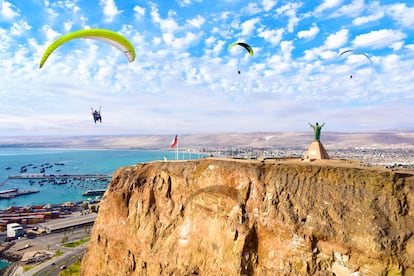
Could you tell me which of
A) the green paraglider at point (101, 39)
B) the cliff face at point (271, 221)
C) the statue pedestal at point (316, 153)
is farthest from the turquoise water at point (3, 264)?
the statue pedestal at point (316, 153)

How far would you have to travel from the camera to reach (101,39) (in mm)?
17891

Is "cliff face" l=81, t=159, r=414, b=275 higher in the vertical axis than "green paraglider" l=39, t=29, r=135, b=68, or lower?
lower

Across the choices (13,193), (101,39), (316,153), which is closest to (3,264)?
(101,39)

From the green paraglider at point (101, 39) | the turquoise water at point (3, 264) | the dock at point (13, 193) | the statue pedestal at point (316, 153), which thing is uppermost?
the green paraglider at point (101, 39)

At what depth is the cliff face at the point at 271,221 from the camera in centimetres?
1591

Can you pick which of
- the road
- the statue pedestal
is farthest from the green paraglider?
the road

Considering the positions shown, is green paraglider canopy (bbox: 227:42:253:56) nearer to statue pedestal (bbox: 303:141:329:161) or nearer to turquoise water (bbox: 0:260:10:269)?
statue pedestal (bbox: 303:141:329:161)

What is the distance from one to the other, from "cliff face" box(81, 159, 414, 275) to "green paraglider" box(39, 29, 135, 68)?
11.5 m

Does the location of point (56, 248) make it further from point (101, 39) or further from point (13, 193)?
point (13, 193)

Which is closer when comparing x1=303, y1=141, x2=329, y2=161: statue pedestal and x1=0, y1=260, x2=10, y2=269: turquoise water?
x1=303, y1=141, x2=329, y2=161: statue pedestal

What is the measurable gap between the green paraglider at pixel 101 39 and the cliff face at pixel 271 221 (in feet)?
37.7

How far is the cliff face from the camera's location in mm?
15914

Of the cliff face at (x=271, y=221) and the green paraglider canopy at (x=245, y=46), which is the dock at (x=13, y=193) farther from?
the green paraglider canopy at (x=245, y=46)

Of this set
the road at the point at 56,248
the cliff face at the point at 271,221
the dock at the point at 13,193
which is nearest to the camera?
the cliff face at the point at 271,221
